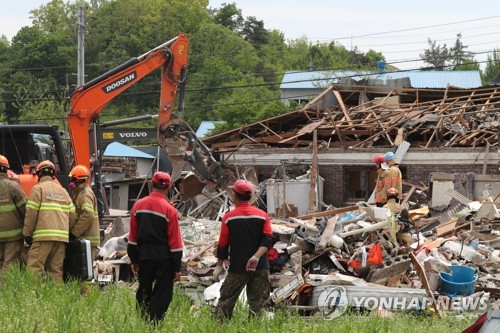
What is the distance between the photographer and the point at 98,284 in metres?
13.8

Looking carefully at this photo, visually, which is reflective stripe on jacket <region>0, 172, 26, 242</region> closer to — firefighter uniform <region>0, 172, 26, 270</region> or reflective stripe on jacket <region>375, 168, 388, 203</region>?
firefighter uniform <region>0, 172, 26, 270</region>

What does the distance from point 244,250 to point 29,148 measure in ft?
24.9

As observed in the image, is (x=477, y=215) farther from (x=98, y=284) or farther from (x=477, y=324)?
(x=477, y=324)

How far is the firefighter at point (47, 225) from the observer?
37.5 feet

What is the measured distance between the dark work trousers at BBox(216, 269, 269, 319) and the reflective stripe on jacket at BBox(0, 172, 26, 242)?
3298 millimetres

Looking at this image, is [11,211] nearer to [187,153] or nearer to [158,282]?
[158,282]

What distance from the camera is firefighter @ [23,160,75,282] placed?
11.4 meters

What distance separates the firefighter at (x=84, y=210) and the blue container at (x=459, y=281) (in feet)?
17.3

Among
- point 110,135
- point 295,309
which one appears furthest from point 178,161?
point 295,309

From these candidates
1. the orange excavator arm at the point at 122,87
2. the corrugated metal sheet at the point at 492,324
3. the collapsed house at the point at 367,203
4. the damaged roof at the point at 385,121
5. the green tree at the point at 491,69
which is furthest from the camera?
the green tree at the point at 491,69

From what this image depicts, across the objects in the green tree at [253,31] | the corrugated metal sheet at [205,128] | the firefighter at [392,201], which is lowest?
the corrugated metal sheet at [205,128]

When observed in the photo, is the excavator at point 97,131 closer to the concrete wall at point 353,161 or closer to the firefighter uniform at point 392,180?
the concrete wall at point 353,161

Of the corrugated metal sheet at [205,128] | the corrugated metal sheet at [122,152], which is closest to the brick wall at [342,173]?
the corrugated metal sheet at [122,152]

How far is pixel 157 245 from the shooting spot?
9.73 meters
